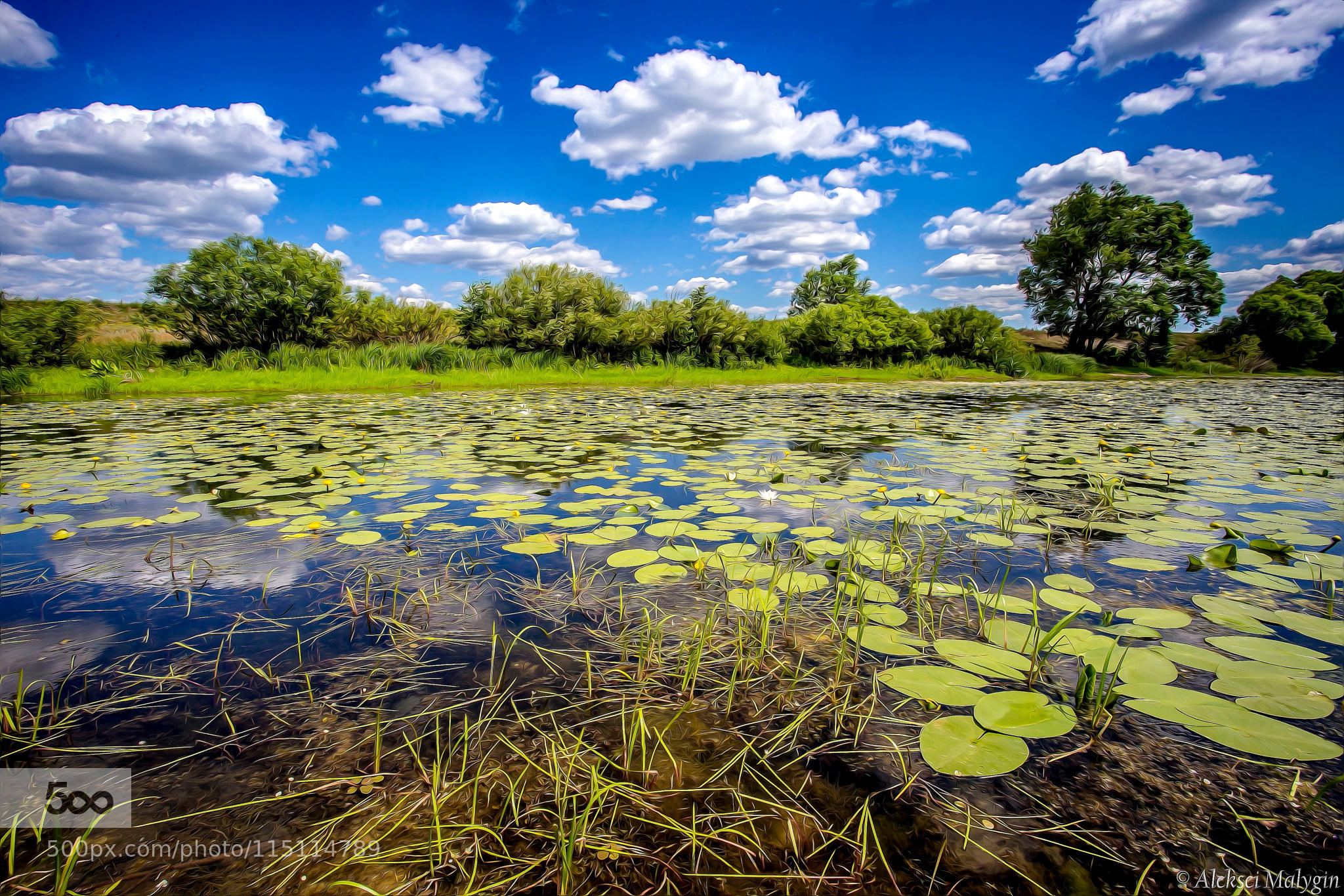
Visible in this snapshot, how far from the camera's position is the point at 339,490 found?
2770mm

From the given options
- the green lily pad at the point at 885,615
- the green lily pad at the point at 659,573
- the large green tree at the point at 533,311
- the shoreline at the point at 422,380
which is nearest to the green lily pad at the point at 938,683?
the green lily pad at the point at 885,615

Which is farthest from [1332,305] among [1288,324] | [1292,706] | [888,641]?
[888,641]

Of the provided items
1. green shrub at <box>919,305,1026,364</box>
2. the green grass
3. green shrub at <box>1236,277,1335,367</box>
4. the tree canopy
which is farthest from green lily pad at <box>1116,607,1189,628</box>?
green shrub at <box>1236,277,1335,367</box>

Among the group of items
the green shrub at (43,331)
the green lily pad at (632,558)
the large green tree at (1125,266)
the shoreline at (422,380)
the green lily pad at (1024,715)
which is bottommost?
the green lily pad at (1024,715)

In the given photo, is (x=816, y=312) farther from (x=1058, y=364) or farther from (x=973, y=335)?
(x=1058, y=364)

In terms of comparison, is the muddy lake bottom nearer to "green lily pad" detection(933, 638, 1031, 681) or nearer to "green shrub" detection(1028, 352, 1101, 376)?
"green lily pad" detection(933, 638, 1031, 681)

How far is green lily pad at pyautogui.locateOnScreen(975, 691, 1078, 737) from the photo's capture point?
958mm

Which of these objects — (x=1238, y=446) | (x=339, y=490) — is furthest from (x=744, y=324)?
(x=339, y=490)

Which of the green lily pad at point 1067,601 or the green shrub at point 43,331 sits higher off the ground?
the green shrub at point 43,331

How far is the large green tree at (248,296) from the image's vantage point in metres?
10.3

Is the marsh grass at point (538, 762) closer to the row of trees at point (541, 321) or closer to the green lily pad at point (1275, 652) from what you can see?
the green lily pad at point (1275, 652)

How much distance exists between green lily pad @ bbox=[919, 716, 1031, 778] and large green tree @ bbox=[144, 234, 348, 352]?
43.7 feet

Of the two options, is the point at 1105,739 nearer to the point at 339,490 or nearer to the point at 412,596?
the point at 412,596

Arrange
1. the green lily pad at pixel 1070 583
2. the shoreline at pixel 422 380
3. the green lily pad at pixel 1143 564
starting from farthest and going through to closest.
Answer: the shoreline at pixel 422 380, the green lily pad at pixel 1143 564, the green lily pad at pixel 1070 583
